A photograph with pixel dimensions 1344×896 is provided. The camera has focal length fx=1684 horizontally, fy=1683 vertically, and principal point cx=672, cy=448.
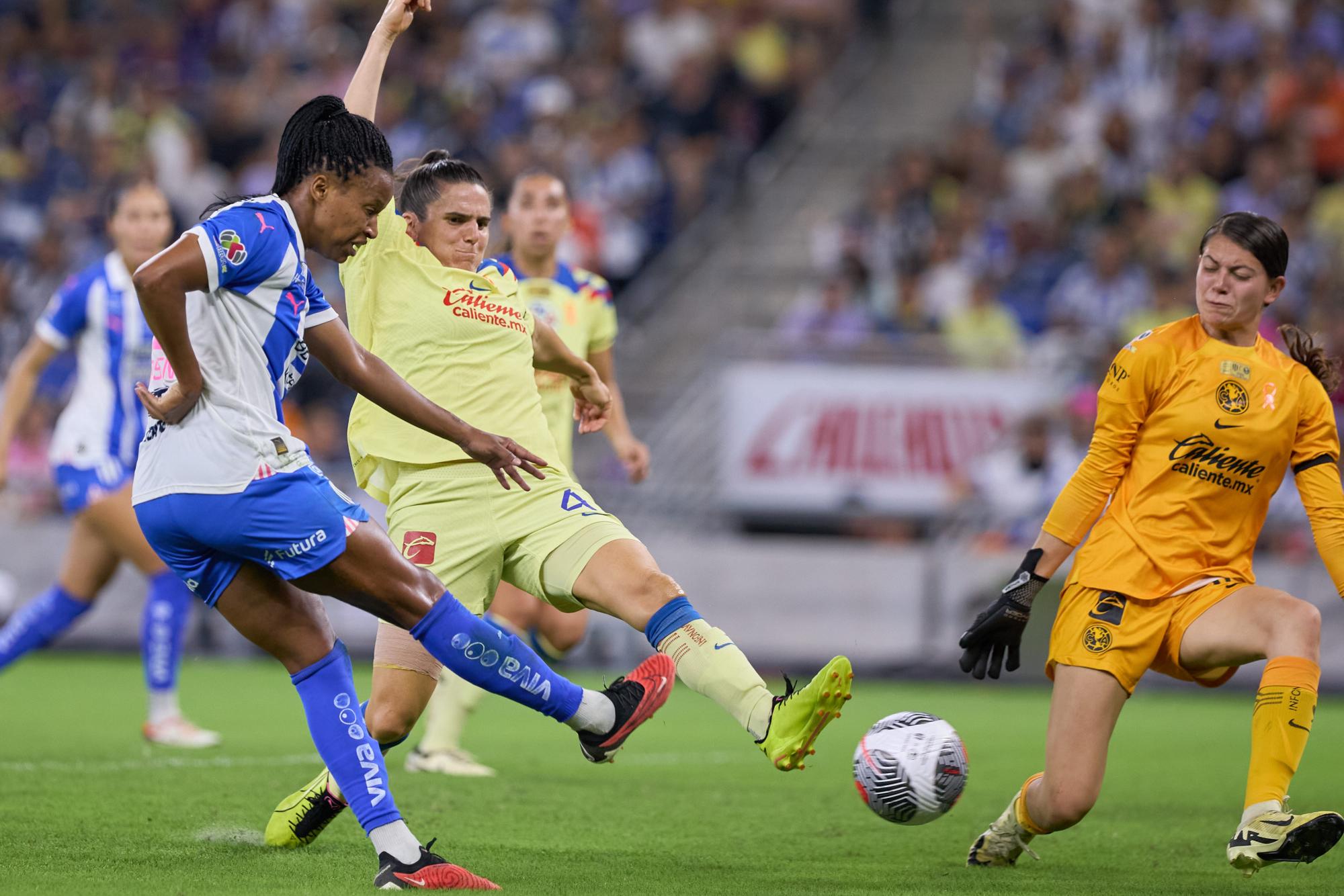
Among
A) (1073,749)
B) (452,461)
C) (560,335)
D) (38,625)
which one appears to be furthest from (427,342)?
(38,625)

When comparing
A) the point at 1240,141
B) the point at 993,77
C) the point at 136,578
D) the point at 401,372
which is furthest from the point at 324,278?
the point at 401,372

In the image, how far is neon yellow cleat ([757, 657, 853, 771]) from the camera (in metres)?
4.94

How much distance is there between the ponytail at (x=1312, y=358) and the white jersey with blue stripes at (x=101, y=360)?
5.74m

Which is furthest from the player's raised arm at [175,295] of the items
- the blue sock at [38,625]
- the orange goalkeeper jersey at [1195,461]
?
the blue sock at [38,625]

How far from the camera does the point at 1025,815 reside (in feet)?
18.6

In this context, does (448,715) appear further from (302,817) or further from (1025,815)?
(1025,815)

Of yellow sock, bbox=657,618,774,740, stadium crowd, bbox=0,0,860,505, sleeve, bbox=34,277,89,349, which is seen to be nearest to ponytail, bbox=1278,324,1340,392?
yellow sock, bbox=657,618,774,740

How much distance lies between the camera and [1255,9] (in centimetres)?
1739

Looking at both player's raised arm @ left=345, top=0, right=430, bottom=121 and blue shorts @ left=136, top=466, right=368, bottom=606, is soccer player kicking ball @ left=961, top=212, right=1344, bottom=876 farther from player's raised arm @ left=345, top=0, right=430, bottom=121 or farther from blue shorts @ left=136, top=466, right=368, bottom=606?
player's raised arm @ left=345, top=0, right=430, bottom=121

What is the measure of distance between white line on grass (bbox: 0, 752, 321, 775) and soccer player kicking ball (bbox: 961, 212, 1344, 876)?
3.73 m

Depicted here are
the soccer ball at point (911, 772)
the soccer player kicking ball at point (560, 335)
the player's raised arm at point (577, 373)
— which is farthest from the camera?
the soccer player kicking ball at point (560, 335)

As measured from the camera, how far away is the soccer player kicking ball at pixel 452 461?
18.3ft

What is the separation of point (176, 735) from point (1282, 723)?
566 cm

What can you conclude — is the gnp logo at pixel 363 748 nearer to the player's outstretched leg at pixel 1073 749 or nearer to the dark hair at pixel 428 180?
the dark hair at pixel 428 180
